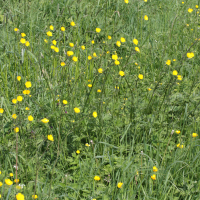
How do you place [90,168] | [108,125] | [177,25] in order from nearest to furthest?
[90,168] < [108,125] < [177,25]

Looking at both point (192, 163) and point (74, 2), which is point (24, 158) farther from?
point (74, 2)

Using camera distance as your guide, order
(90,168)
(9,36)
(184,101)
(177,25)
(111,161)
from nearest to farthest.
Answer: (90,168) → (111,161) → (184,101) → (9,36) → (177,25)

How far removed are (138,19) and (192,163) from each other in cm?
218

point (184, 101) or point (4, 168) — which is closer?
point (4, 168)

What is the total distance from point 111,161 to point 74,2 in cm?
252

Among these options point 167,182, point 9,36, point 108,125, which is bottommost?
point 167,182

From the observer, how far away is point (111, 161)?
5.83ft

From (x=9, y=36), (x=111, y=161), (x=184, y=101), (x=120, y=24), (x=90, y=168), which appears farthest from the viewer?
(x=120, y=24)

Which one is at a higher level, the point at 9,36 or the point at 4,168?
the point at 9,36

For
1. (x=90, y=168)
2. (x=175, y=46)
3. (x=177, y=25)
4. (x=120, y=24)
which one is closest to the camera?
(x=90, y=168)

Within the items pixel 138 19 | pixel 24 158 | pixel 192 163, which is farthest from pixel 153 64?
pixel 24 158

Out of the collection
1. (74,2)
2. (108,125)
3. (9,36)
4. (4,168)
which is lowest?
(4,168)

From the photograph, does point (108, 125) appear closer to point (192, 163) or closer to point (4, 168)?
point (192, 163)

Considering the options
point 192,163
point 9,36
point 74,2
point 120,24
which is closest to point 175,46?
point 120,24
